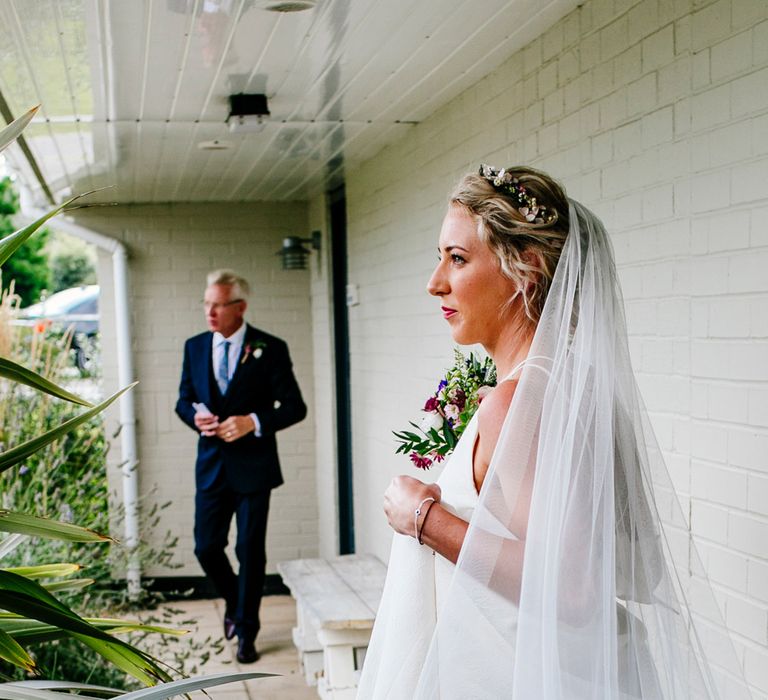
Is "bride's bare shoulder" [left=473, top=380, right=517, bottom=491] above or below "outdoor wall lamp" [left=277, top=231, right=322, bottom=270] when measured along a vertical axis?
below

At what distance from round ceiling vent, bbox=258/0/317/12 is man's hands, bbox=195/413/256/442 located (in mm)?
3094

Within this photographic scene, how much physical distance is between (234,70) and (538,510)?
253 centimetres

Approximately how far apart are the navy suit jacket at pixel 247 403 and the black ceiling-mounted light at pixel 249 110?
1.88 meters

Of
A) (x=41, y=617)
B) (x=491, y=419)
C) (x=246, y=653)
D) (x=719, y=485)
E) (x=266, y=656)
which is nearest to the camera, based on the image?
(x=41, y=617)

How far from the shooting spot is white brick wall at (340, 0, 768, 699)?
7.97 ft

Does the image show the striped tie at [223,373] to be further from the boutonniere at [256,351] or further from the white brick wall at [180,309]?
the white brick wall at [180,309]

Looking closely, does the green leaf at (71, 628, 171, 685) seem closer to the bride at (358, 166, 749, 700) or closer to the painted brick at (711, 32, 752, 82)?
the bride at (358, 166, 749, 700)

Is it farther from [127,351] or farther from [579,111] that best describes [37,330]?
[579,111]

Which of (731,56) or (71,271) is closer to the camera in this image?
(731,56)

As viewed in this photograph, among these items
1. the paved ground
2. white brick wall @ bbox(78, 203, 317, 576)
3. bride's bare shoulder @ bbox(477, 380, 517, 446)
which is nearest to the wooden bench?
the paved ground

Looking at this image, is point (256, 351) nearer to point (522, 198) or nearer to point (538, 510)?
point (522, 198)

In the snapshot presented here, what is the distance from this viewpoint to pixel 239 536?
5941 millimetres

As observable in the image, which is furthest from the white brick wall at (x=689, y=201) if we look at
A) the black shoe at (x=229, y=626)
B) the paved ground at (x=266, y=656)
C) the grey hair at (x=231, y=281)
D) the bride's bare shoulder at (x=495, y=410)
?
the black shoe at (x=229, y=626)

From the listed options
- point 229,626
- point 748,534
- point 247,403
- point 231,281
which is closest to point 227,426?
point 247,403
